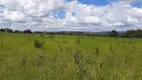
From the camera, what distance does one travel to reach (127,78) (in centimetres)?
759

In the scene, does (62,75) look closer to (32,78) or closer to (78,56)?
(32,78)

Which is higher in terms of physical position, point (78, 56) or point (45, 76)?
point (78, 56)

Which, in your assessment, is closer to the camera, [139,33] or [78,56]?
[78,56]

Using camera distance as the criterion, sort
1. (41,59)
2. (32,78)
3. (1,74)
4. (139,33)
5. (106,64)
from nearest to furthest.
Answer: (32,78), (1,74), (106,64), (41,59), (139,33)

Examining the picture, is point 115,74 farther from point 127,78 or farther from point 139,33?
point 139,33

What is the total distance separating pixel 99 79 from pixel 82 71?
1.13 m

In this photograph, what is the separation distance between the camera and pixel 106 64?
409 inches

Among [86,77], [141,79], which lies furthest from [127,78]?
[86,77]

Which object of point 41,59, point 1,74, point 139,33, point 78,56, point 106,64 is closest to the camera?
point 78,56

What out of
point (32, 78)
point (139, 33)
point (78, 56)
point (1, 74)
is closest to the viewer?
point (78, 56)

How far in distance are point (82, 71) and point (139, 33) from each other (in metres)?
79.0

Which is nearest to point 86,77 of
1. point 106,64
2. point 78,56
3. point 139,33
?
point 78,56

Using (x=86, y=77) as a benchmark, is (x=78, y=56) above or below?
above

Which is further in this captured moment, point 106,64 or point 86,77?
point 106,64
